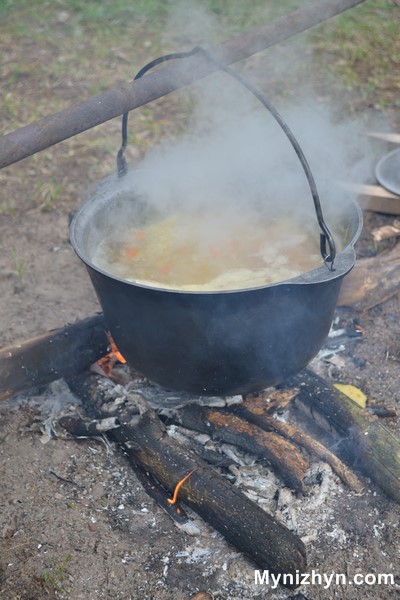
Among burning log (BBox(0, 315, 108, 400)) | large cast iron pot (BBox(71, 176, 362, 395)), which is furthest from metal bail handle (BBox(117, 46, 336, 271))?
burning log (BBox(0, 315, 108, 400))

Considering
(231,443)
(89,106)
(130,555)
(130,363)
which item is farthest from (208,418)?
(89,106)

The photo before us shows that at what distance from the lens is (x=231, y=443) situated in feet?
10.2

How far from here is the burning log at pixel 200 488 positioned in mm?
2590

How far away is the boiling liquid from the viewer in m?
3.14

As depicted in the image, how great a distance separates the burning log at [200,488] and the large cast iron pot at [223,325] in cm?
26

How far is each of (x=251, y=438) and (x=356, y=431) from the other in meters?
0.50

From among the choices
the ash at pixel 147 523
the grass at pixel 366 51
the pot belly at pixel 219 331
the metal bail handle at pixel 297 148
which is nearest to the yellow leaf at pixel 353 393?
the ash at pixel 147 523

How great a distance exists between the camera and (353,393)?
3.48m

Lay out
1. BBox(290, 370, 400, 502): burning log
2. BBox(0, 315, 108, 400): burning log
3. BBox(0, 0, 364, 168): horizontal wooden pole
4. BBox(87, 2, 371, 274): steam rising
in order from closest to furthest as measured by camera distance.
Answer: BBox(0, 0, 364, 168): horizontal wooden pole → BBox(290, 370, 400, 502): burning log → BBox(0, 315, 108, 400): burning log → BBox(87, 2, 371, 274): steam rising

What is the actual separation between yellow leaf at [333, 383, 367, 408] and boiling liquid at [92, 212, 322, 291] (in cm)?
74

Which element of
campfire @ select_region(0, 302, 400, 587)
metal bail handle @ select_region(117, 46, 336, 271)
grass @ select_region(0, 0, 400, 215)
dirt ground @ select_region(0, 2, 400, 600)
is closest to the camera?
metal bail handle @ select_region(117, 46, 336, 271)

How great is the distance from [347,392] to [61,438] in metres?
1.53

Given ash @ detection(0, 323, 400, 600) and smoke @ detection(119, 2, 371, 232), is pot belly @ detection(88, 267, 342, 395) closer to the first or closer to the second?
ash @ detection(0, 323, 400, 600)

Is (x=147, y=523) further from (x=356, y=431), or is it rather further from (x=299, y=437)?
(x=356, y=431)
